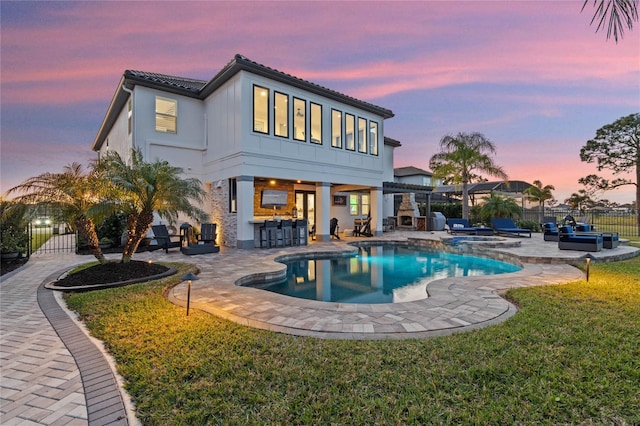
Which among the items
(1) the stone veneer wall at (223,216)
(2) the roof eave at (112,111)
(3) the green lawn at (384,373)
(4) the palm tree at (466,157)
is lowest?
(3) the green lawn at (384,373)

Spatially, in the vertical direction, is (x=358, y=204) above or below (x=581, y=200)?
below

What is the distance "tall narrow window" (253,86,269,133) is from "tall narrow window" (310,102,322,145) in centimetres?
256

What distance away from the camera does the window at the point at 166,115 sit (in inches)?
A: 503

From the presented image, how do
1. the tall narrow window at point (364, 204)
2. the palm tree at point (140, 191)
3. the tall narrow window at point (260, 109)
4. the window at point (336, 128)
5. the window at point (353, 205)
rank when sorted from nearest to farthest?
the palm tree at point (140, 191)
the tall narrow window at point (260, 109)
the window at point (336, 128)
the window at point (353, 205)
the tall narrow window at point (364, 204)

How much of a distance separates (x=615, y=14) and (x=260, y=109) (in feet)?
35.9

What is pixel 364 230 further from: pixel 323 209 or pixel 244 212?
pixel 244 212

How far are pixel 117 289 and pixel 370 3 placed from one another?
37.6 feet

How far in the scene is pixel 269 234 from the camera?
12.3 meters

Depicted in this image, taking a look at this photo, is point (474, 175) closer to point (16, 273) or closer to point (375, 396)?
point (375, 396)

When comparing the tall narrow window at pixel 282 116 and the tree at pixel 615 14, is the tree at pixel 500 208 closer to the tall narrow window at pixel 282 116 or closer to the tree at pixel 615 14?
the tall narrow window at pixel 282 116

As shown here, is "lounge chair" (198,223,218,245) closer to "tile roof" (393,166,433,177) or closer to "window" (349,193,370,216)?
"window" (349,193,370,216)

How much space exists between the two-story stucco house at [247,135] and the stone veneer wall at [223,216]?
4 cm

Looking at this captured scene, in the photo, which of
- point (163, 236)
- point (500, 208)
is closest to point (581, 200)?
point (500, 208)

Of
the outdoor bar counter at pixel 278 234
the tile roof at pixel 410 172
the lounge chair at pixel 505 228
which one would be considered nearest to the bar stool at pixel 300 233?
the outdoor bar counter at pixel 278 234
